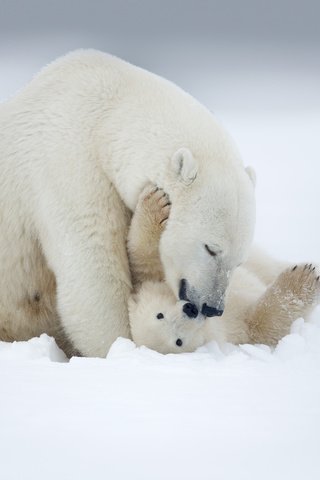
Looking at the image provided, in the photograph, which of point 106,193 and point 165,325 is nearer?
point 165,325

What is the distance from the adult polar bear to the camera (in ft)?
11.3

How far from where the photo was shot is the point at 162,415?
2.14 m

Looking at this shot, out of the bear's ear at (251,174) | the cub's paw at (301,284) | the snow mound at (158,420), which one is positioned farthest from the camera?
the bear's ear at (251,174)

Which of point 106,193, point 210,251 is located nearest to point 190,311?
point 210,251

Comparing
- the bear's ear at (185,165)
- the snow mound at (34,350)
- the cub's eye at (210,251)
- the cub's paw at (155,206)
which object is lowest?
the snow mound at (34,350)

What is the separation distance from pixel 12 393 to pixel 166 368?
61 cm

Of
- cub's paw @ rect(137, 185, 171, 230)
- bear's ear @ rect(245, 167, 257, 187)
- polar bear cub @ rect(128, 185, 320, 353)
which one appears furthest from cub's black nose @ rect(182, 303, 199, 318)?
bear's ear @ rect(245, 167, 257, 187)

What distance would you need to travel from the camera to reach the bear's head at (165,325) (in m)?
3.38

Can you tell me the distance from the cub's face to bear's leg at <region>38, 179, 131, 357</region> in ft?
0.46

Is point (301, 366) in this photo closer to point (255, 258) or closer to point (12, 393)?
point (12, 393)

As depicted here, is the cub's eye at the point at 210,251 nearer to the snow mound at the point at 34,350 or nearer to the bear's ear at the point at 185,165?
the bear's ear at the point at 185,165

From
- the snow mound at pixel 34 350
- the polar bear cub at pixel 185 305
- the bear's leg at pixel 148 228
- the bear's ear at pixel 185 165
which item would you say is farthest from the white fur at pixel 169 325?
the bear's ear at pixel 185 165

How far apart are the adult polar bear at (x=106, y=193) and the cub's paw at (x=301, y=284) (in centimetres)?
27

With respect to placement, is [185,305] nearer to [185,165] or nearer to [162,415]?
[185,165]
